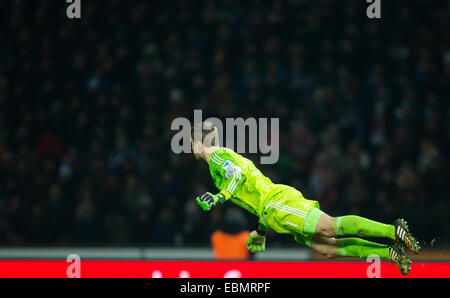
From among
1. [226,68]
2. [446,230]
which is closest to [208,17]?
[226,68]

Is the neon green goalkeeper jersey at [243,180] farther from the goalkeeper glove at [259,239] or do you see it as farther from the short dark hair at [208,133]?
the goalkeeper glove at [259,239]

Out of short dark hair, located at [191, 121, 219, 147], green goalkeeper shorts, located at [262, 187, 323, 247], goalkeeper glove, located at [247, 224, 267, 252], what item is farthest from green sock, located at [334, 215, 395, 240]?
short dark hair, located at [191, 121, 219, 147]

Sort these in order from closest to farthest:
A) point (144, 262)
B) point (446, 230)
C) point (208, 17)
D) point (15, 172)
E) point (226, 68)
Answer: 1. point (144, 262)
2. point (446, 230)
3. point (15, 172)
4. point (226, 68)
5. point (208, 17)

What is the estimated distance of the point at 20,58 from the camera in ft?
42.4

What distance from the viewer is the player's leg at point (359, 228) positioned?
5946 mm

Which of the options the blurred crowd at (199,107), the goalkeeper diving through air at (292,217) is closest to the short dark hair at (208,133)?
the goalkeeper diving through air at (292,217)

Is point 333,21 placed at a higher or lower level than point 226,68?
higher

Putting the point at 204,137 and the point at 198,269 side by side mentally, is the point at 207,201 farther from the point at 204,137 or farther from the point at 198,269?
the point at 198,269

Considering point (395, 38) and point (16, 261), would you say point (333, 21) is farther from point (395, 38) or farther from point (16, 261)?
point (16, 261)

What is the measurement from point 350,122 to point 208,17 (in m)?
3.57

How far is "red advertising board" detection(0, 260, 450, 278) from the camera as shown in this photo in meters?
7.35

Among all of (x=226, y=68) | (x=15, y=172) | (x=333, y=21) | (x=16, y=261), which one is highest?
(x=333, y=21)

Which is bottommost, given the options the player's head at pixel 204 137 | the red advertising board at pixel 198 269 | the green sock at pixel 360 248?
the red advertising board at pixel 198 269

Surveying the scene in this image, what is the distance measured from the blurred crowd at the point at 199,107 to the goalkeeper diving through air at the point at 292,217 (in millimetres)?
3508
